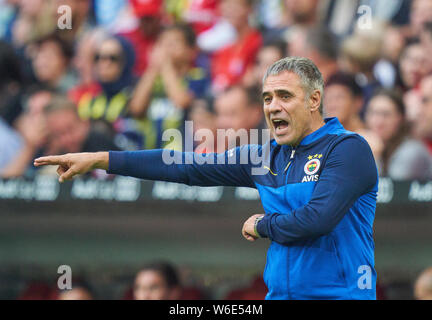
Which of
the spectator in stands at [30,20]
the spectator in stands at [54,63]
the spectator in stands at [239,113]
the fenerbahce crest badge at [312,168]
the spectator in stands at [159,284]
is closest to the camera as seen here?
the fenerbahce crest badge at [312,168]

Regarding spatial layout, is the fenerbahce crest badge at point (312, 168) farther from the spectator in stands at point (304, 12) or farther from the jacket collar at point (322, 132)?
the spectator in stands at point (304, 12)

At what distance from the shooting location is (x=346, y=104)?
19.9 ft

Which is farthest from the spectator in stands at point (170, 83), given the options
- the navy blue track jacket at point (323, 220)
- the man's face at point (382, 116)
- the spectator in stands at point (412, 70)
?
the navy blue track jacket at point (323, 220)

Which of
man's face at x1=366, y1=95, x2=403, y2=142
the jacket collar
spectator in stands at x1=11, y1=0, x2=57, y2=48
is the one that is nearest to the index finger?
the jacket collar

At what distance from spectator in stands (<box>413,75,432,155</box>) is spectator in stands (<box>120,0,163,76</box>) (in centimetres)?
251

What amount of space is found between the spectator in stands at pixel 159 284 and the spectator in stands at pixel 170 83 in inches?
47.8

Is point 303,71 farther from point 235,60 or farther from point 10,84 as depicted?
point 10,84

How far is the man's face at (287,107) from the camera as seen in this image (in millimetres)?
2916

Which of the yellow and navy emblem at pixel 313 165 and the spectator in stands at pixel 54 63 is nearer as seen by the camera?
the yellow and navy emblem at pixel 313 165

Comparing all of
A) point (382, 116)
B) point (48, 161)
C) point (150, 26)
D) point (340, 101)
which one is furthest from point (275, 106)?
point (150, 26)

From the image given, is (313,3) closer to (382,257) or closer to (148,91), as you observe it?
(148,91)

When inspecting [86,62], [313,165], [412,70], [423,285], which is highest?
[86,62]

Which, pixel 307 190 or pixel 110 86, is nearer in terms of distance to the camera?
pixel 307 190

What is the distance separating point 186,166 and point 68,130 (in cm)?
357
